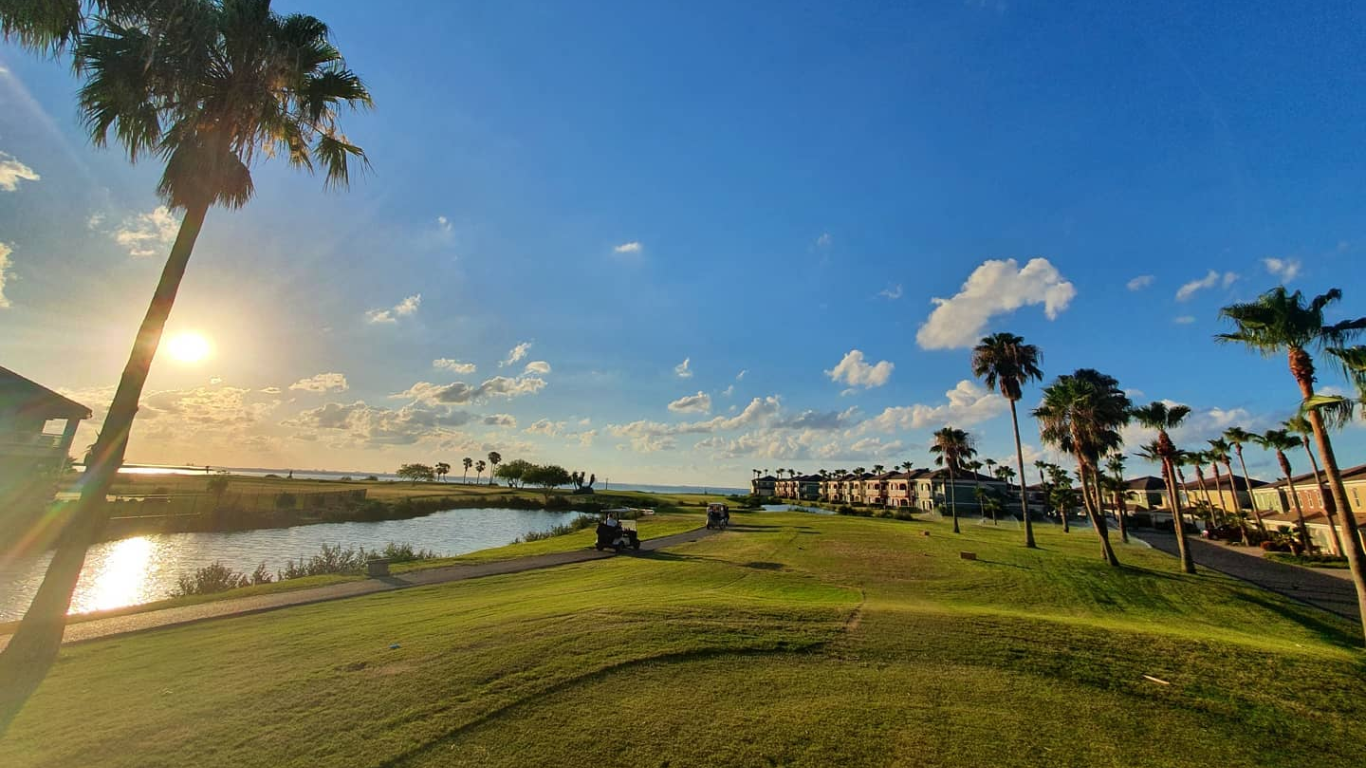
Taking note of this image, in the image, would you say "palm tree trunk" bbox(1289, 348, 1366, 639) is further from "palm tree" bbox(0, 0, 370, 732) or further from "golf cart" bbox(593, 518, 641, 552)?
"palm tree" bbox(0, 0, 370, 732)

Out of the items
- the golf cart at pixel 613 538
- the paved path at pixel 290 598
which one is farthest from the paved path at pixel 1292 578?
the paved path at pixel 290 598

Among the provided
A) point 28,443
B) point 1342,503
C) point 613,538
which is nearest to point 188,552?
point 28,443

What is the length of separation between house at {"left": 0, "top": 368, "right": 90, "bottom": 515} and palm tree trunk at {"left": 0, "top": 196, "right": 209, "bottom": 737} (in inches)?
1111

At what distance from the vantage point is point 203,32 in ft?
29.3

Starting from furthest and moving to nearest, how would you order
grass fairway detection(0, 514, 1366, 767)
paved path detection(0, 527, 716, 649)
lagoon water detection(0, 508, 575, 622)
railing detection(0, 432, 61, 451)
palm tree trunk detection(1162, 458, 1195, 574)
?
railing detection(0, 432, 61, 451) → palm tree trunk detection(1162, 458, 1195, 574) → lagoon water detection(0, 508, 575, 622) → paved path detection(0, 527, 716, 649) → grass fairway detection(0, 514, 1366, 767)

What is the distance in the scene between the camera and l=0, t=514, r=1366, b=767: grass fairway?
536cm

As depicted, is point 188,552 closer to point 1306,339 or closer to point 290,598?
point 290,598

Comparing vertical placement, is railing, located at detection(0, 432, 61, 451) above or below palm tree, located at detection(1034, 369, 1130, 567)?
below

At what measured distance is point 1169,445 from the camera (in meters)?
25.2

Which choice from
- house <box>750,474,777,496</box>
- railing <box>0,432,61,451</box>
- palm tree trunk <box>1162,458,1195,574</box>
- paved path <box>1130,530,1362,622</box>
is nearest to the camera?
paved path <box>1130,530,1362,622</box>

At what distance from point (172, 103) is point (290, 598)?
11320mm

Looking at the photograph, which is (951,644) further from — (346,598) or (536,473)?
(536,473)

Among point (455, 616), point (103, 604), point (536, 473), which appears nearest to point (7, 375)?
point (103, 604)

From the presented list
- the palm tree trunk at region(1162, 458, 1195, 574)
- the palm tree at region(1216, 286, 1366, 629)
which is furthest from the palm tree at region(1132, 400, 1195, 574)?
the palm tree at region(1216, 286, 1366, 629)
